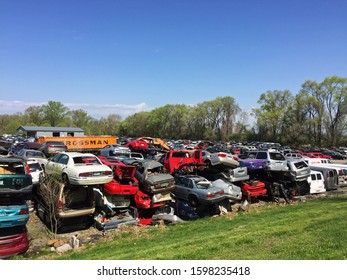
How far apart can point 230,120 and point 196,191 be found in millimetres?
81713

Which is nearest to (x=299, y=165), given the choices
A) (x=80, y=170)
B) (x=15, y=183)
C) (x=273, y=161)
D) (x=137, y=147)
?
(x=273, y=161)

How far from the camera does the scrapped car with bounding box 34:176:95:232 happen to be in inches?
440

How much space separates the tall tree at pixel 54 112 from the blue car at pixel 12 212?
105960 millimetres

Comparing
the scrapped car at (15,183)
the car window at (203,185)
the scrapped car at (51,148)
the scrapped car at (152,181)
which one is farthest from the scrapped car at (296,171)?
the scrapped car at (51,148)

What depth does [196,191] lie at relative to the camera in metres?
14.3

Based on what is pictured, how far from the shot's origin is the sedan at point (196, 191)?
1402 centimetres

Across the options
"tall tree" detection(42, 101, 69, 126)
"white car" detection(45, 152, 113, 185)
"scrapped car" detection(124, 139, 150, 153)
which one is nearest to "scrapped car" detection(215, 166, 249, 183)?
"white car" detection(45, 152, 113, 185)

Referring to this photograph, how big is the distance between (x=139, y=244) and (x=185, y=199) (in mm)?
5215

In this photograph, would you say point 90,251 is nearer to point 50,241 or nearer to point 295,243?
point 50,241

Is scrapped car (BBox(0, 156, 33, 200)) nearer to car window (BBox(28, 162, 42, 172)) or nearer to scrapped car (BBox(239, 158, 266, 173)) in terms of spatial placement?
car window (BBox(28, 162, 42, 172))

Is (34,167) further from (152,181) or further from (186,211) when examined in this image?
(186,211)

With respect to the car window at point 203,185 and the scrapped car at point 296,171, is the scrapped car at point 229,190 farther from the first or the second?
the scrapped car at point 296,171

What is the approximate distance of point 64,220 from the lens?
40.9ft

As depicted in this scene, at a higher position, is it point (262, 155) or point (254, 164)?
point (262, 155)
